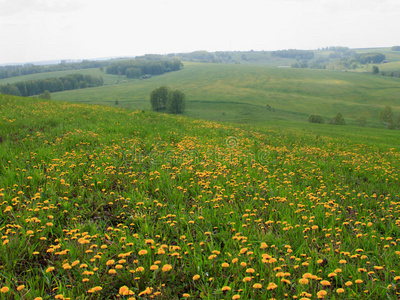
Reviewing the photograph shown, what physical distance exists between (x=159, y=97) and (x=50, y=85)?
243 feet

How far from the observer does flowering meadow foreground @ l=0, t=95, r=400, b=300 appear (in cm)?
283

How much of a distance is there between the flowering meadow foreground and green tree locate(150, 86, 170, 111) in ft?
254

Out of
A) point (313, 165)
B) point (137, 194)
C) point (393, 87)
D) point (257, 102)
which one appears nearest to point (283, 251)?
point (137, 194)

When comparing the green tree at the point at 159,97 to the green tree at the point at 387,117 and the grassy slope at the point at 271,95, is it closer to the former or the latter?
the grassy slope at the point at 271,95

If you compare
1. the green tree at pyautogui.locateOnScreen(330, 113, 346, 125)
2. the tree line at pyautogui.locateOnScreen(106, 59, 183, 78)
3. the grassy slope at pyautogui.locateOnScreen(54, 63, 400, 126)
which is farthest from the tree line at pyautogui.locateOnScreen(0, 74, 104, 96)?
the green tree at pyautogui.locateOnScreen(330, 113, 346, 125)

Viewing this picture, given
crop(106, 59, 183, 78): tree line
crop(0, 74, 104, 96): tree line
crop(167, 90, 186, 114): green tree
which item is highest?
crop(106, 59, 183, 78): tree line

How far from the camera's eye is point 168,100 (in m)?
81.1

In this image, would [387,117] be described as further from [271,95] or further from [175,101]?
[175,101]

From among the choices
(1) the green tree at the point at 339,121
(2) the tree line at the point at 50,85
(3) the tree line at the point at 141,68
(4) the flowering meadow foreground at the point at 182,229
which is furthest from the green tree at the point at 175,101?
(3) the tree line at the point at 141,68

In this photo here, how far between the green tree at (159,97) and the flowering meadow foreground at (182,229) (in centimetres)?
7751

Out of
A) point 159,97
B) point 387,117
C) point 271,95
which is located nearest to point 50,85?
point 159,97

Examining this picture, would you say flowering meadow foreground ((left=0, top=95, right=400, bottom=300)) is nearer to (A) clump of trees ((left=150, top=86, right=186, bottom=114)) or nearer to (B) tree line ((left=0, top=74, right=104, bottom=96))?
(A) clump of trees ((left=150, top=86, right=186, bottom=114))

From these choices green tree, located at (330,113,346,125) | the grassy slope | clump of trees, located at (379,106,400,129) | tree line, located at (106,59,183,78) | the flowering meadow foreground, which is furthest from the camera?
tree line, located at (106,59,183,78)

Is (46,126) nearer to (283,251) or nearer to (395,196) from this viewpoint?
(283,251)
